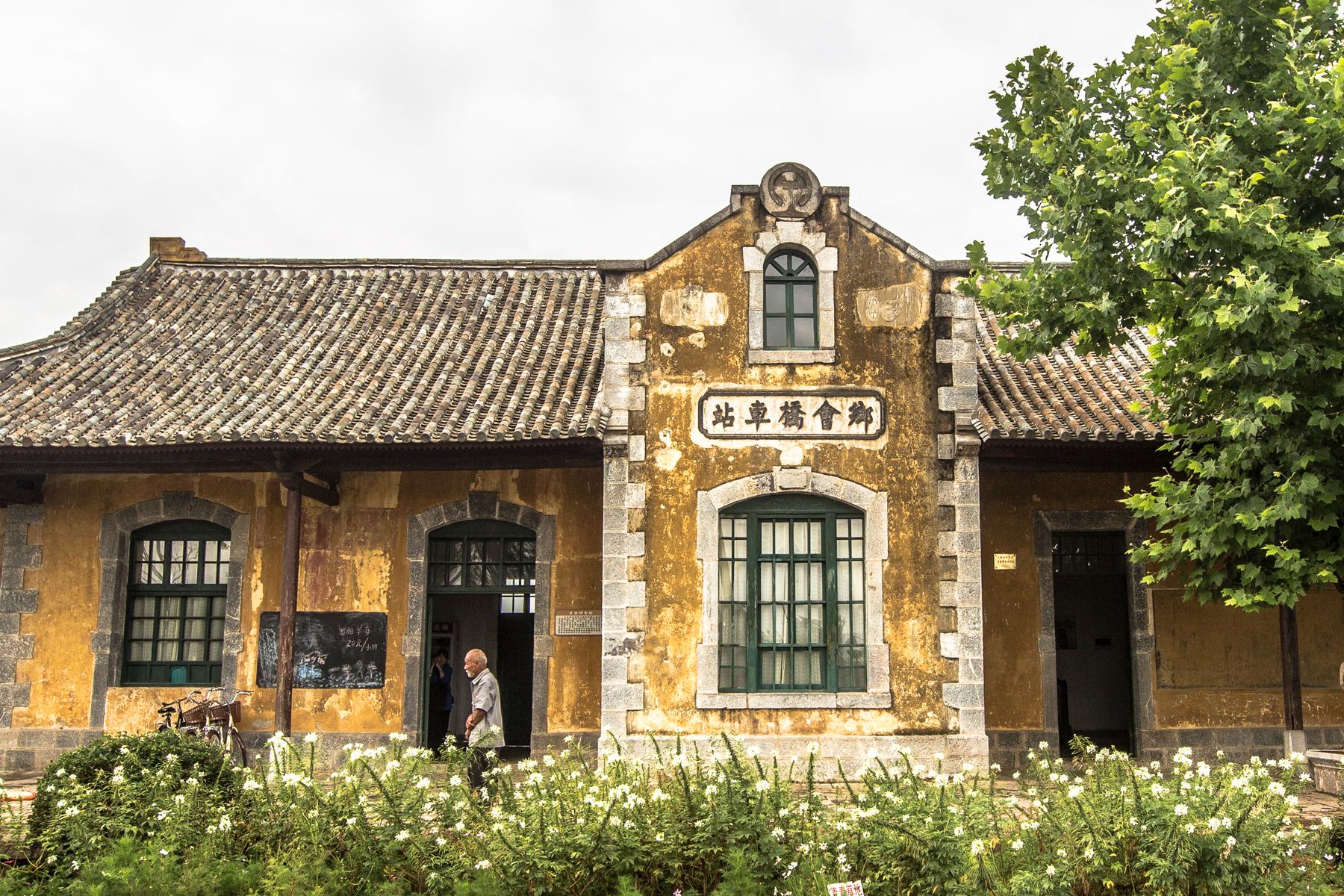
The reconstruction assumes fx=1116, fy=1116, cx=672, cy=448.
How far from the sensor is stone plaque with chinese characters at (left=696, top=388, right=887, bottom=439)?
11.5 m

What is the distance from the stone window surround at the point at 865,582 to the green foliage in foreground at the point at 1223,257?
2.53 m

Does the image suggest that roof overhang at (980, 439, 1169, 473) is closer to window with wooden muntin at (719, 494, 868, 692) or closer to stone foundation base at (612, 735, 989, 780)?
window with wooden muntin at (719, 494, 868, 692)

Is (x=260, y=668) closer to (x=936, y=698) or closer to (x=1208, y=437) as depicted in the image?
(x=936, y=698)

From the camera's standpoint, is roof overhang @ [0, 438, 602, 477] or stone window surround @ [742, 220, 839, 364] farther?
roof overhang @ [0, 438, 602, 477]

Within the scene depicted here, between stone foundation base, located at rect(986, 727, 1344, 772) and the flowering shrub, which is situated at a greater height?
the flowering shrub

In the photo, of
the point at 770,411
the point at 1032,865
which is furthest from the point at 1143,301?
the point at 1032,865

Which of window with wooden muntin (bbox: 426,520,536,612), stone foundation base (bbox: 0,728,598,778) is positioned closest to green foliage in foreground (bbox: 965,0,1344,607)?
window with wooden muntin (bbox: 426,520,536,612)

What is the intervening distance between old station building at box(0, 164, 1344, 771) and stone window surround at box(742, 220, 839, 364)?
32 millimetres

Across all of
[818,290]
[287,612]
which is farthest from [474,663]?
[818,290]

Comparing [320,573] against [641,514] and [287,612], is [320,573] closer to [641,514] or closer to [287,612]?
[287,612]

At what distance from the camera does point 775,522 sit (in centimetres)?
1148

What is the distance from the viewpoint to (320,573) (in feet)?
42.8

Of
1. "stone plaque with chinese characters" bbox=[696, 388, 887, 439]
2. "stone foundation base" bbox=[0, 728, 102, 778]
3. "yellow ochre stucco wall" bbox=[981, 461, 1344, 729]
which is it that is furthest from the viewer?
"stone foundation base" bbox=[0, 728, 102, 778]

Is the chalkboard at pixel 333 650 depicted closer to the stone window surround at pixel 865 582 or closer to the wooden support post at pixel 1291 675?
the stone window surround at pixel 865 582
